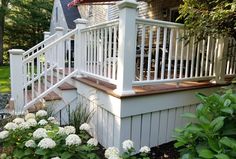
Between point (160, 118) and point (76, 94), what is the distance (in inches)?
73.2

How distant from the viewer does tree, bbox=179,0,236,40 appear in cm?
295

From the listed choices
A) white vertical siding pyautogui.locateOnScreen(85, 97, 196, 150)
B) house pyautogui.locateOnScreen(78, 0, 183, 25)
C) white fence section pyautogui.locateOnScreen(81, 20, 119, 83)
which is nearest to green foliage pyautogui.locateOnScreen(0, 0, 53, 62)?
house pyautogui.locateOnScreen(78, 0, 183, 25)

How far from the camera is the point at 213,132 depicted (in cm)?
160

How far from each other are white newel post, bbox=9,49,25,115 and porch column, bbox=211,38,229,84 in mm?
3394

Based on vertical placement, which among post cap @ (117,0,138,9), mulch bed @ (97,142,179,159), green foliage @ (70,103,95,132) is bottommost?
mulch bed @ (97,142,179,159)

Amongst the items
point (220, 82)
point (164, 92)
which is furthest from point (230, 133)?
point (220, 82)

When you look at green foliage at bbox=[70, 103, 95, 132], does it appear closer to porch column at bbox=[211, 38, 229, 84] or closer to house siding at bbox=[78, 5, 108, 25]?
porch column at bbox=[211, 38, 229, 84]

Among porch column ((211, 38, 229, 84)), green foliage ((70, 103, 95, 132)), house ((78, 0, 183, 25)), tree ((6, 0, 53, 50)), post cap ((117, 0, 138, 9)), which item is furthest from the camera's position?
tree ((6, 0, 53, 50))

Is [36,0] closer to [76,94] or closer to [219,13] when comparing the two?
[76,94]

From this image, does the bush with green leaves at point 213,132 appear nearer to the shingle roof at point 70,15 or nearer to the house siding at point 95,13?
the house siding at point 95,13

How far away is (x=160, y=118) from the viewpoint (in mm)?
3434

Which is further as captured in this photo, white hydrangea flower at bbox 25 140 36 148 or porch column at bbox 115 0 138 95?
porch column at bbox 115 0 138 95

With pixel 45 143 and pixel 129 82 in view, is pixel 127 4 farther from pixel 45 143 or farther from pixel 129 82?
pixel 45 143

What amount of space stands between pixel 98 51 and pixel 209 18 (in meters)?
1.82
